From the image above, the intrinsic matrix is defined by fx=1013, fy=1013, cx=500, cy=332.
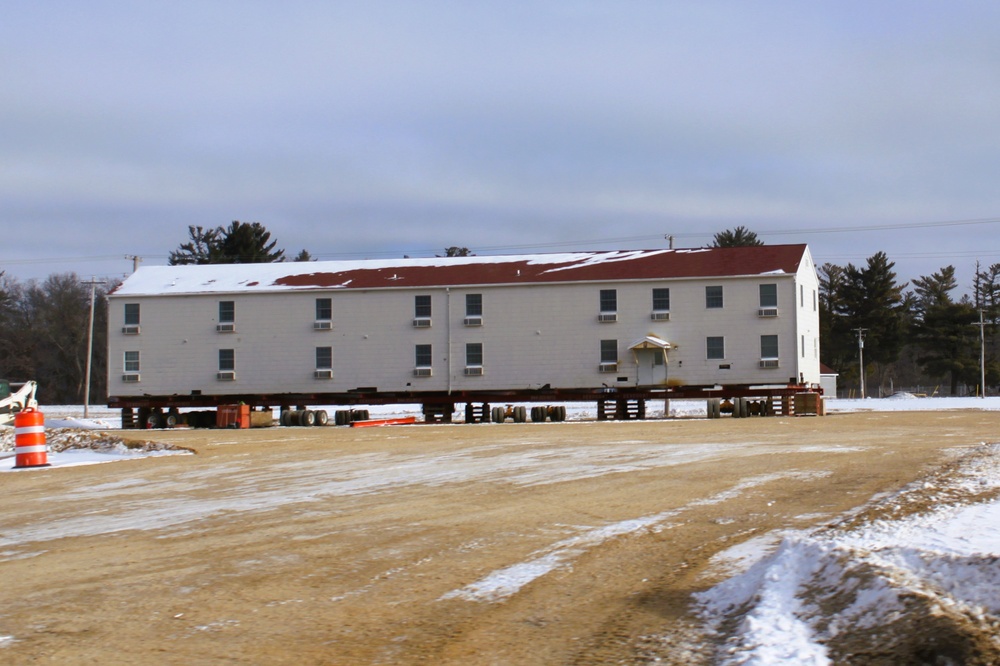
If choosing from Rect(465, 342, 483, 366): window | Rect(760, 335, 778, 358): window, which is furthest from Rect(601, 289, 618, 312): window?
Rect(760, 335, 778, 358): window

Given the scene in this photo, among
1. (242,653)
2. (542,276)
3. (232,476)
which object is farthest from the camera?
(542,276)

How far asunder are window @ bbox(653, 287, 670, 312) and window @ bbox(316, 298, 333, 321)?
14334 millimetres

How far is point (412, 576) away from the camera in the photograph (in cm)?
769

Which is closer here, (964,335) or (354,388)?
(354,388)

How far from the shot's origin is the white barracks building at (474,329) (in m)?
42.6

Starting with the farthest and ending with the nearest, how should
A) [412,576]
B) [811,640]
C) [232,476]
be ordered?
1. [232,476]
2. [412,576]
3. [811,640]

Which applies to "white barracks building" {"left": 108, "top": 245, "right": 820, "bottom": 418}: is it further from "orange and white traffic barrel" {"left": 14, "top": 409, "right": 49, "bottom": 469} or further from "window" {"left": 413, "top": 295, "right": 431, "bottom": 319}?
"orange and white traffic barrel" {"left": 14, "top": 409, "right": 49, "bottom": 469}

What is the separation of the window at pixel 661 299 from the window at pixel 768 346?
422 cm

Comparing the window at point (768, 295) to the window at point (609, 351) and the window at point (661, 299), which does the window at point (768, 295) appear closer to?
the window at point (661, 299)

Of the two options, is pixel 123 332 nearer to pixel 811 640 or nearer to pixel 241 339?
pixel 241 339

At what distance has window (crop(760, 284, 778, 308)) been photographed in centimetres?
4238

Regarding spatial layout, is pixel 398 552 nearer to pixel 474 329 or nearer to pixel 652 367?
pixel 652 367

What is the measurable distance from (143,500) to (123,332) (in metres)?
35.9

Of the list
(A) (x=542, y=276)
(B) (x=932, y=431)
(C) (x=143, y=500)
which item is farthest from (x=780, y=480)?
(A) (x=542, y=276)
